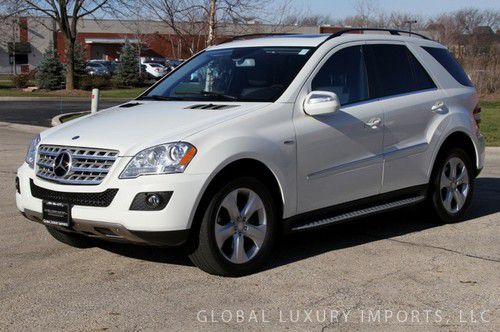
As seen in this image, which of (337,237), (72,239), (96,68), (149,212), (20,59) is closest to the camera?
(149,212)

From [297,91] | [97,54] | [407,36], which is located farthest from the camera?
[97,54]

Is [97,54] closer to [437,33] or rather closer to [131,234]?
[437,33]

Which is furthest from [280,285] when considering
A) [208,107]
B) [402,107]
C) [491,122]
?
[491,122]

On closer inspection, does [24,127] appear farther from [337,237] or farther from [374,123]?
[374,123]

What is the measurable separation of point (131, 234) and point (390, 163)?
2.54 meters

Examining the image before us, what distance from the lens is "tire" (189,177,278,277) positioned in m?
4.74

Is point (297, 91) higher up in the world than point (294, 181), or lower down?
higher up

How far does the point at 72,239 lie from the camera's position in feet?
18.9

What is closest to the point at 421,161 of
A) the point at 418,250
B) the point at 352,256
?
the point at 418,250

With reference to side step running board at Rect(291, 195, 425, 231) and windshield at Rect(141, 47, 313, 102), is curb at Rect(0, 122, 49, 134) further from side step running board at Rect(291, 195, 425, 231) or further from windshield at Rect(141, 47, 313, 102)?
side step running board at Rect(291, 195, 425, 231)

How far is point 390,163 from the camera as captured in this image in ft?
19.7

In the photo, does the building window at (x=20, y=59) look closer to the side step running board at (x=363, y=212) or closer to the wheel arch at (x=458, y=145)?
the wheel arch at (x=458, y=145)

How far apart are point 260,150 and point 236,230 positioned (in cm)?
61

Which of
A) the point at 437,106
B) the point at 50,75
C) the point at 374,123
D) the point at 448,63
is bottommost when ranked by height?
the point at 50,75
